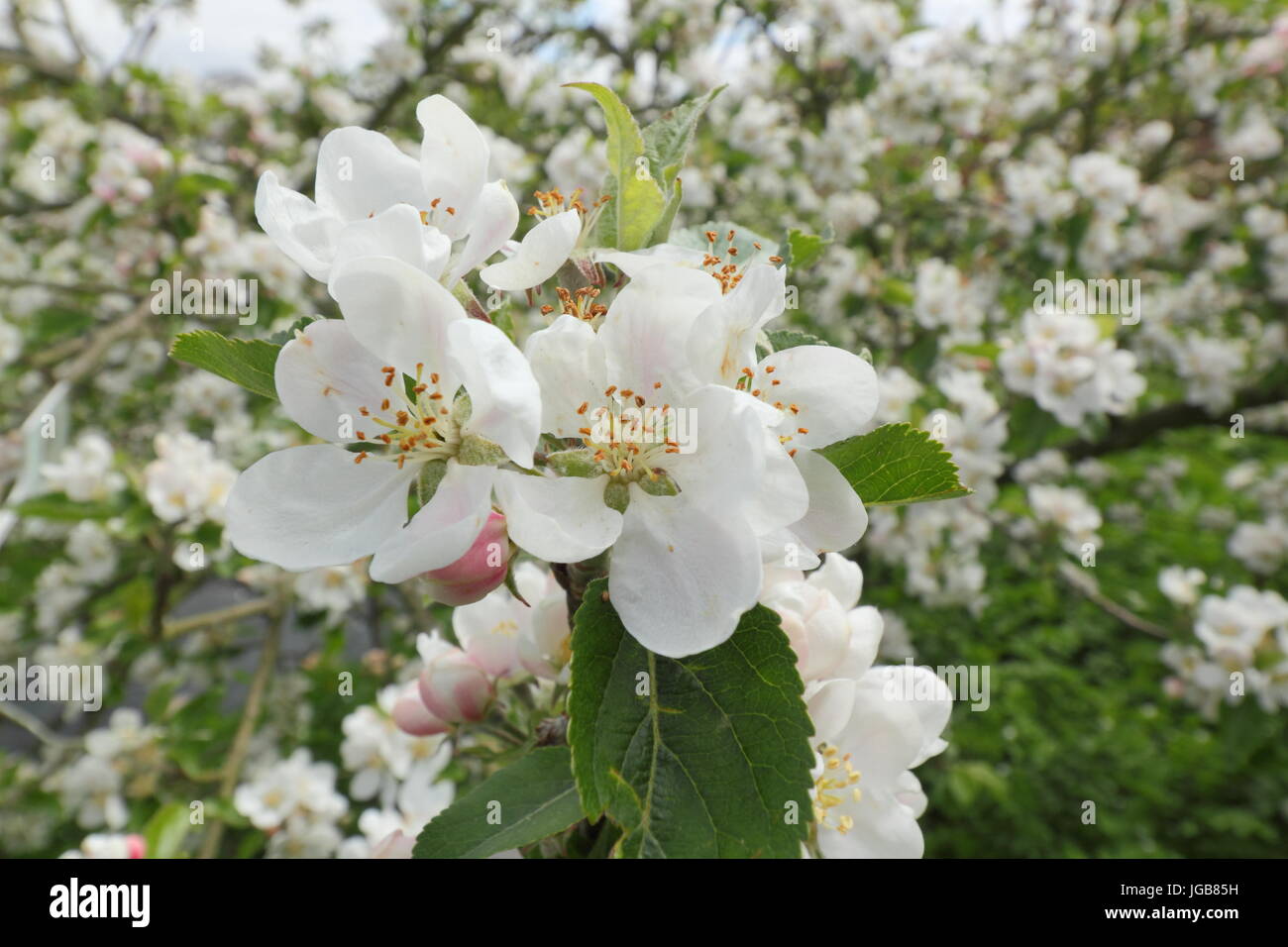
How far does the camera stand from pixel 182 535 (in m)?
2.23

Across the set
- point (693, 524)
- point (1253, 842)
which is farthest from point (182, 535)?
point (1253, 842)

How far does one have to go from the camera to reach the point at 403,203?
0.72 metres

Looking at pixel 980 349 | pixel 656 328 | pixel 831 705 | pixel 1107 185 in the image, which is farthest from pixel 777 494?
pixel 1107 185

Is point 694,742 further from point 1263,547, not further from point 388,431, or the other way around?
point 1263,547

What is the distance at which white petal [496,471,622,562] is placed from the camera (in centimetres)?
59

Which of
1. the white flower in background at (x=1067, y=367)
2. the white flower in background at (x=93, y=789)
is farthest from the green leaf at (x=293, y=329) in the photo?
the white flower in background at (x=1067, y=367)

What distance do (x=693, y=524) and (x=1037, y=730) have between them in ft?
11.8

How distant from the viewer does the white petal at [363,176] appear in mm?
763

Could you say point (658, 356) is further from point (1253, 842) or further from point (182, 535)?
point (1253, 842)

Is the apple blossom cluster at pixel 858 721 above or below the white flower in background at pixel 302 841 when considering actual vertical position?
above

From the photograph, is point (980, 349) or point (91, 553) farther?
point (91, 553)

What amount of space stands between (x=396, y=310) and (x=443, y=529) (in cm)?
17

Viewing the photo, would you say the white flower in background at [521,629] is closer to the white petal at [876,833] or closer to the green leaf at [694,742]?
the green leaf at [694,742]

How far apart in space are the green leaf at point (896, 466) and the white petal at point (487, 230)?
1.11 ft
